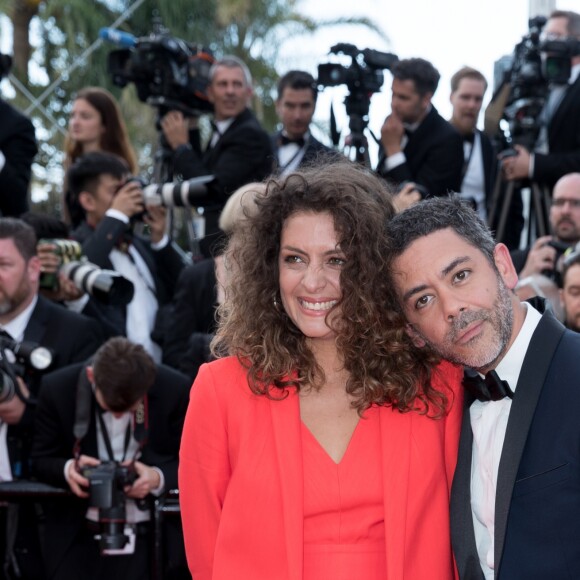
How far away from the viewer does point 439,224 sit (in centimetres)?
256

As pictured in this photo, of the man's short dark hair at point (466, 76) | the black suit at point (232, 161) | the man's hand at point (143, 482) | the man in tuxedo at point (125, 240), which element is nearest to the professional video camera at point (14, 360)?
the man's hand at point (143, 482)

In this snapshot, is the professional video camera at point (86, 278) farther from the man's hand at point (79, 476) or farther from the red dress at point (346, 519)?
the red dress at point (346, 519)

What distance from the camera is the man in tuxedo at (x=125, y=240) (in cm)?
519

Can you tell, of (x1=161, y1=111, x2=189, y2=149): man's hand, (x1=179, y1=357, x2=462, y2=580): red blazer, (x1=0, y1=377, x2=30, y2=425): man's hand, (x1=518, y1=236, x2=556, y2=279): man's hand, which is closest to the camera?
(x1=179, y1=357, x2=462, y2=580): red blazer

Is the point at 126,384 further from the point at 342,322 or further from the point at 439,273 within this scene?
the point at 439,273

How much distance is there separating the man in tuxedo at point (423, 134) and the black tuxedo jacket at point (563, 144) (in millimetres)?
415

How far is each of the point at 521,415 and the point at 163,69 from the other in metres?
3.84

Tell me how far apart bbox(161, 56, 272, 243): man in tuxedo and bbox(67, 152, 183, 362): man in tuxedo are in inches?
11.6

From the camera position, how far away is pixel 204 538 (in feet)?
8.82

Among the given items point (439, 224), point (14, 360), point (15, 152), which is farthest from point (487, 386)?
point (15, 152)

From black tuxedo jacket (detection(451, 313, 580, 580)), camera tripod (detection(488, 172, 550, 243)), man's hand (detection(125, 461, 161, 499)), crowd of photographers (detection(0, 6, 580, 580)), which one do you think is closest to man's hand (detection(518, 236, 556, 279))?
crowd of photographers (detection(0, 6, 580, 580))

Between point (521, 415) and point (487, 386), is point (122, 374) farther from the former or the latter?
point (521, 415)

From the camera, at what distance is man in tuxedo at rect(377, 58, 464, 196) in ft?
17.4

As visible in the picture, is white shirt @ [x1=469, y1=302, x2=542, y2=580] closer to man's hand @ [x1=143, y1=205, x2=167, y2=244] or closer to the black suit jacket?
the black suit jacket
